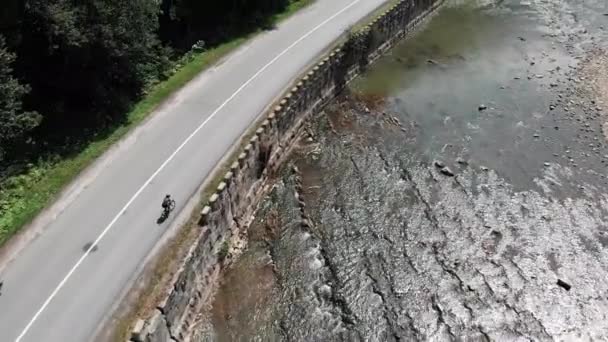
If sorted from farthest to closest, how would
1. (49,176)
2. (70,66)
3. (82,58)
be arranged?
1. (70,66)
2. (82,58)
3. (49,176)

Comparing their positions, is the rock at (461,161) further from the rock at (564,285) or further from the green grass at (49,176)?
the green grass at (49,176)

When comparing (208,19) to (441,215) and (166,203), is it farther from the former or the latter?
(441,215)

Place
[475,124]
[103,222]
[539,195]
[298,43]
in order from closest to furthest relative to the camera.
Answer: [103,222], [539,195], [475,124], [298,43]

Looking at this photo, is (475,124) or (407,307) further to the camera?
(475,124)

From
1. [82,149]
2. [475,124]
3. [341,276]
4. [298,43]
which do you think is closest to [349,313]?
[341,276]

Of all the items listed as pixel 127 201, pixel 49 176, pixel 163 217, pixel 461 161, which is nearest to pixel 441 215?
pixel 461 161

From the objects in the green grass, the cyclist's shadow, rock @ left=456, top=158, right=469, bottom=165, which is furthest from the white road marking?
rock @ left=456, top=158, right=469, bottom=165

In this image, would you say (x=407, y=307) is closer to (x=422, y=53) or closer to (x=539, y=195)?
(x=539, y=195)
